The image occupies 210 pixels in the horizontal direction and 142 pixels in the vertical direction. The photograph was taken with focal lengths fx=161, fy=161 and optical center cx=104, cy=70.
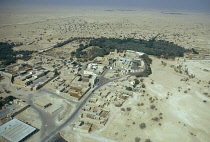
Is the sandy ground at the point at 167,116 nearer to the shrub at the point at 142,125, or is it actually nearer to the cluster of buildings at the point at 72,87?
the shrub at the point at 142,125

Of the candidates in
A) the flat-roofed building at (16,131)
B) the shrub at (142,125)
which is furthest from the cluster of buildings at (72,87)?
the shrub at (142,125)

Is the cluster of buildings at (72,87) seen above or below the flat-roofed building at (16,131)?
above

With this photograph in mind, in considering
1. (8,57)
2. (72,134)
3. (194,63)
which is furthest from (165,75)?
(8,57)

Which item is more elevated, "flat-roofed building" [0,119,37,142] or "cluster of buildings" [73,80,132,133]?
"cluster of buildings" [73,80,132,133]

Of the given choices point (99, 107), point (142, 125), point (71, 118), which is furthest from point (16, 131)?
point (142, 125)

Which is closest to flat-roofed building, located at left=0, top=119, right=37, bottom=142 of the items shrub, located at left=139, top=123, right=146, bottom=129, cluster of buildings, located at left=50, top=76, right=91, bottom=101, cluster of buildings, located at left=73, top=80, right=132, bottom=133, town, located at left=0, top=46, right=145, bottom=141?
town, located at left=0, top=46, right=145, bottom=141

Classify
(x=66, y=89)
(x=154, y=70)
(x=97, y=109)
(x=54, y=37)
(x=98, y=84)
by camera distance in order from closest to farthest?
(x=97, y=109) → (x=66, y=89) → (x=98, y=84) → (x=154, y=70) → (x=54, y=37)

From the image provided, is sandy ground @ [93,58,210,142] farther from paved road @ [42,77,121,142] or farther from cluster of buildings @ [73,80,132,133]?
paved road @ [42,77,121,142]

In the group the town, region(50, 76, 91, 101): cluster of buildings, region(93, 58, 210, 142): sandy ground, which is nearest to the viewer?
region(93, 58, 210, 142): sandy ground

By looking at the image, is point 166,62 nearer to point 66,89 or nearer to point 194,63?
point 194,63
